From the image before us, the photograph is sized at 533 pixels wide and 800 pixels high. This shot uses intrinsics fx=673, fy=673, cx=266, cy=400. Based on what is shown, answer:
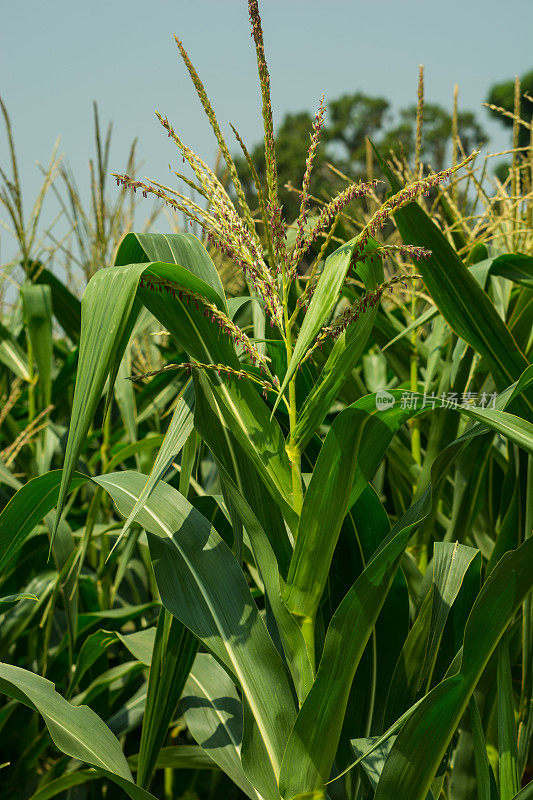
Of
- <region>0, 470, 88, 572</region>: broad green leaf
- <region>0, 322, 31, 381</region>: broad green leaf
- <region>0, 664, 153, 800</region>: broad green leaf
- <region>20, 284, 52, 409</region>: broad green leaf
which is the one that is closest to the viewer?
<region>0, 664, 153, 800</region>: broad green leaf

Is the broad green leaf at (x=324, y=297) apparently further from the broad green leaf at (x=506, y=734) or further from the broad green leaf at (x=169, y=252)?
the broad green leaf at (x=506, y=734)

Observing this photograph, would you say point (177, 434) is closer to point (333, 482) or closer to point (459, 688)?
point (333, 482)

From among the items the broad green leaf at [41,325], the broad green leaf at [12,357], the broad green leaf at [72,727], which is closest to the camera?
the broad green leaf at [72,727]

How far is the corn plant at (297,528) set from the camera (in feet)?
1.74

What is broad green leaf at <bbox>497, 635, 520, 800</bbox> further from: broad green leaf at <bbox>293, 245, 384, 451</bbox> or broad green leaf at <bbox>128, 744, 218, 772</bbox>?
broad green leaf at <bbox>128, 744, 218, 772</bbox>

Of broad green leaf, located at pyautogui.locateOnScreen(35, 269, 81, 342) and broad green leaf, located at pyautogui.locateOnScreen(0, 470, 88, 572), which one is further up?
broad green leaf, located at pyautogui.locateOnScreen(35, 269, 81, 342)

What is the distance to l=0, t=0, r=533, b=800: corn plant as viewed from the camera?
531mm

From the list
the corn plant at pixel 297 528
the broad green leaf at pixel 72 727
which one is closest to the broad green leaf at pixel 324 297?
the corn plant at pixel 297 528

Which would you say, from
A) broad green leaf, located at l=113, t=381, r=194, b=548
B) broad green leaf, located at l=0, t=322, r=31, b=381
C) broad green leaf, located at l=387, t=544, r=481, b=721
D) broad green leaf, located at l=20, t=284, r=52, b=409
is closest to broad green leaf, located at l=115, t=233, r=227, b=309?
broad green leaf, located at l=113, t=381, r=194, b=548

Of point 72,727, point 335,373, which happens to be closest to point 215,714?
point 72,727

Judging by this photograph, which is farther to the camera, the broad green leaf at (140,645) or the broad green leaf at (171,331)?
the broad green leaf at (140,645)

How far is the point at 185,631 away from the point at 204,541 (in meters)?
0.13

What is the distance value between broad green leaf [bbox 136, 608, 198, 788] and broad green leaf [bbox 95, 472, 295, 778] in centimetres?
10

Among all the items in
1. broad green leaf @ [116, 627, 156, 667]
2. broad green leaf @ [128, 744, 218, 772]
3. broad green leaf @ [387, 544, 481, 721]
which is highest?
broad green leaf @ [387, 544, 481, 721]
